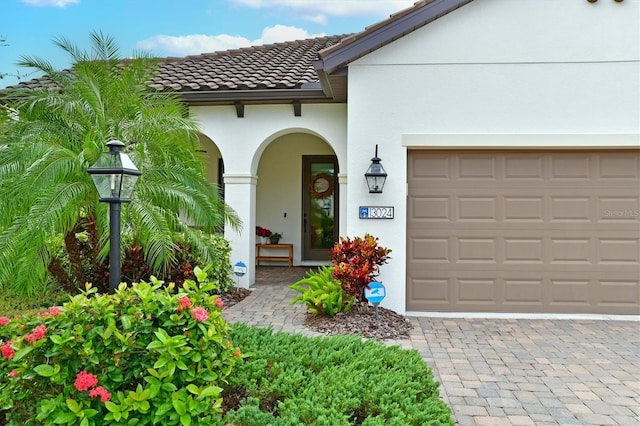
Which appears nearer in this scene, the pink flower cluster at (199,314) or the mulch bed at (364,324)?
the pink flower cluster at (199,314)

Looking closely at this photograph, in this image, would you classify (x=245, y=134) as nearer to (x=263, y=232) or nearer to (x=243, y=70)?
(x=243, y=70)

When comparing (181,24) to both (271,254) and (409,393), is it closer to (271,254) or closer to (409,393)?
(271,254)

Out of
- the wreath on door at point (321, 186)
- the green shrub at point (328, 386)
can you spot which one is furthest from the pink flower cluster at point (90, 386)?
the wreath on door at point (321, 186)

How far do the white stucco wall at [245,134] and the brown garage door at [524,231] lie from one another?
81.2 inches

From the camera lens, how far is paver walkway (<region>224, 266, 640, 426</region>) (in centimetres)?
353

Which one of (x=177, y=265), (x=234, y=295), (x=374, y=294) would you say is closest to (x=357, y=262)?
(x=374, y=294)

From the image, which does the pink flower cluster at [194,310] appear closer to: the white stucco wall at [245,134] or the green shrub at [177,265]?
the green shrub at [177,265]

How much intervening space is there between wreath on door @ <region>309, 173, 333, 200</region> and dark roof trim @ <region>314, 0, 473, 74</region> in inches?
194

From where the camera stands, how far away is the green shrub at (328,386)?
2.57m

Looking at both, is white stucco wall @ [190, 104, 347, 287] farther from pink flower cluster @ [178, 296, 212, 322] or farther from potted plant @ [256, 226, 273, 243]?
pink flower cluster @ [178, 296, 212, 322]

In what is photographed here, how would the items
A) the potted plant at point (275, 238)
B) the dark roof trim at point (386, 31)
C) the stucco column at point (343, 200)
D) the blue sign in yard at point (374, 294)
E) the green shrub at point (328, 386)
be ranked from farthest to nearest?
1. the potted plant at point (275, 238)
2. the stucco column at point (343, 200)
3. the dark roof trim at point (386, 31)
4. the blue sign in yard at point (374, 294)
5. the green shrub at point (328, 386)

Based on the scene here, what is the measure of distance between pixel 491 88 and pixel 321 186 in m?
5.59

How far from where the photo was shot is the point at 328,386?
115 inches

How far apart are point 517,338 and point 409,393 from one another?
3.32 metres
